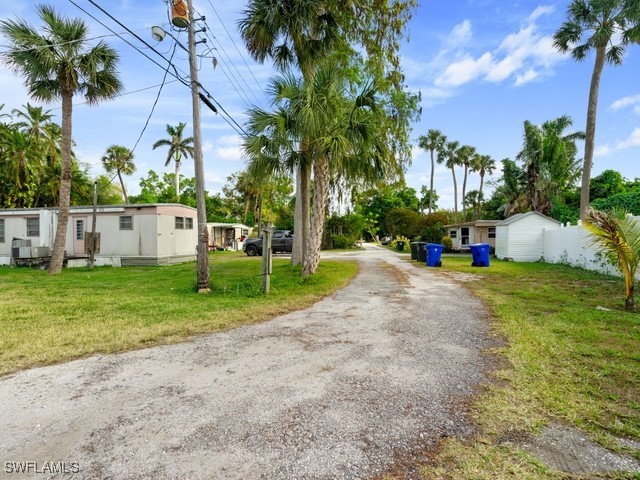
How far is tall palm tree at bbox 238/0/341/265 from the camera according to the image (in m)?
10.7

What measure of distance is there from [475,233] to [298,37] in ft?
59.3

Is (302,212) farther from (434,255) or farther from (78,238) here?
(78,238)

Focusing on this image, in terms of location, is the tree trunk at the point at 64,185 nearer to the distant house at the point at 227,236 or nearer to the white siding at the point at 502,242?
the distant house at the point at 227,236

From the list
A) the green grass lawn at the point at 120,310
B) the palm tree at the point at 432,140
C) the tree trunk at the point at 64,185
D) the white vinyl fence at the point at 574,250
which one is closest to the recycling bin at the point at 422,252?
the white vinyl fence at the point at 574,250

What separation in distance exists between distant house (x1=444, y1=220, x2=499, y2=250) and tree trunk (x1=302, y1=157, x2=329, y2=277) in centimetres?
1669

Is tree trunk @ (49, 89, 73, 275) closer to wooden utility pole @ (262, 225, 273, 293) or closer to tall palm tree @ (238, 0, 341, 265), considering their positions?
tall palm tree @ (238, 0, 341, 265)

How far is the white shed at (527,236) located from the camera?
1708 centimetres

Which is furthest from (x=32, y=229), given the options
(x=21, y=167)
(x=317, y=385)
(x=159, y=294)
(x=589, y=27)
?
(x=589, y=27)

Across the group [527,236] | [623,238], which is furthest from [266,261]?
[527,236]

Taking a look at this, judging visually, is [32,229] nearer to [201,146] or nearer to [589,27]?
[201,146]

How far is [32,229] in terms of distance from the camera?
1644 centimetres

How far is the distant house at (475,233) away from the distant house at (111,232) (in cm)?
1881

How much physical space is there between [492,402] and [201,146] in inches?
313

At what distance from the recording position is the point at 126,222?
1561 centimetres
